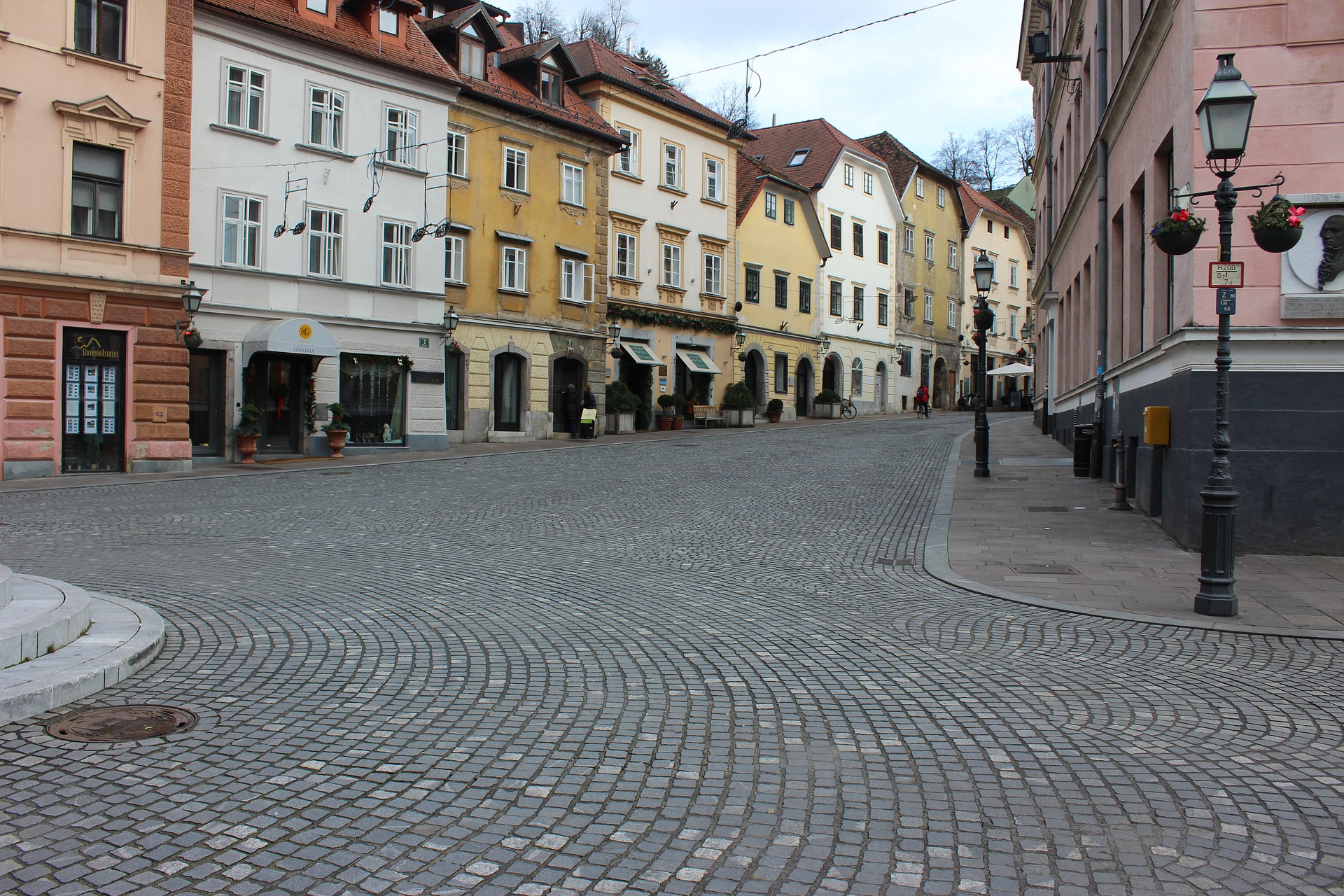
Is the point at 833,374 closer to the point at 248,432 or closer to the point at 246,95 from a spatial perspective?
the point at 246,95

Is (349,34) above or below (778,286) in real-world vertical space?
above

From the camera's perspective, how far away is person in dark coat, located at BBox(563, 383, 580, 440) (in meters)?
34.1

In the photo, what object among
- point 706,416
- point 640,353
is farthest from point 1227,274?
point 706,416

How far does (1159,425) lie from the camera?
12.3m

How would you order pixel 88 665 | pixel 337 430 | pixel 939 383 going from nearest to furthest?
pixel 88 665 → pixel 337 430 → pixel 939 383

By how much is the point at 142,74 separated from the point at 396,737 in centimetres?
2113

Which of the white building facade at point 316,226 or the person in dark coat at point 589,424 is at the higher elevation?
the white building facade at point 316,226

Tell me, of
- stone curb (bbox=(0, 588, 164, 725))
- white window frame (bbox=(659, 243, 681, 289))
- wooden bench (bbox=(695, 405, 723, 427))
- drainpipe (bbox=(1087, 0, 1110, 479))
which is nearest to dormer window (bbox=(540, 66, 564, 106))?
white window frame (bbox=(659, 243, 681, 289))

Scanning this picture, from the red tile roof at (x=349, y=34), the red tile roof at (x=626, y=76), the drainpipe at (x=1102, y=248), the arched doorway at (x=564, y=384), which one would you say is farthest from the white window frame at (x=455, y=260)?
the drainpipe at (x=1102, y=248)

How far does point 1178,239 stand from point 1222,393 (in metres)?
2.09

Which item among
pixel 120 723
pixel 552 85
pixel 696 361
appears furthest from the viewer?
pixel 696 361

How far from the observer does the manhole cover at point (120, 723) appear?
192 inches

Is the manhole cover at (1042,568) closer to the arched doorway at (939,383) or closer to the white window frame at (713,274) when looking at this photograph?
the white window frame at (713,274)

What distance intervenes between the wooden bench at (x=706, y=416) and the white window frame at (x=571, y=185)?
32.0ft
